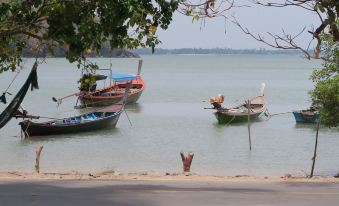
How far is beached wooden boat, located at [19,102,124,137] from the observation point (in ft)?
110

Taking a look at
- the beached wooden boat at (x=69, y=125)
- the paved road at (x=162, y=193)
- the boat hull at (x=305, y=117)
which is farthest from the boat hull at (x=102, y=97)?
the paved road at (x=162, y=193)

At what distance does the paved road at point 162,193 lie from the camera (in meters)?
10.6

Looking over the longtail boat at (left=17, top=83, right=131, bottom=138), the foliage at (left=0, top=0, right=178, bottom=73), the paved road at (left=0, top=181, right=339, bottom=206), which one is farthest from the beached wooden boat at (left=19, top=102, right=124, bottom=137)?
the foliage at (left=0, top=0, right=178, bottom=73)

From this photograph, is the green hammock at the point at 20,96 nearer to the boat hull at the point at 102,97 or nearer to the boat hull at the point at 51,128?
the boat hull at the point at 51,128

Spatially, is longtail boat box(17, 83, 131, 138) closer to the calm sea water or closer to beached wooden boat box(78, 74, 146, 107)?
the calm sea water

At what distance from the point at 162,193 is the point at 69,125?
23.0 metres

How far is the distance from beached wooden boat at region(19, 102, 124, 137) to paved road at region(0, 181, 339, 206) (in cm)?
2015

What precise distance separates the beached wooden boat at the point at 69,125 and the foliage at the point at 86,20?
877 inches

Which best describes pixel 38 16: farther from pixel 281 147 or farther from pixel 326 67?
pixel 281 147

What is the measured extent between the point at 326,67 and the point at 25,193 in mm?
10477

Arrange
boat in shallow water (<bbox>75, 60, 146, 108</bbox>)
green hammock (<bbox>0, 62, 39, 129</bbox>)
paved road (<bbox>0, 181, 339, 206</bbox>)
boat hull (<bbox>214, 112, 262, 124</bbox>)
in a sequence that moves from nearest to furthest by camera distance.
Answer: paved road (<bbox>0, 181, 339, 206</bbox>)
green hammock (<bbox>0, 62, 39, 129</bbox>)
boat hull (<bbox>214, 112, 262, 124</bbox>)
boat in shallow water (<bbox>75, 60, 146, 108</bbox>)

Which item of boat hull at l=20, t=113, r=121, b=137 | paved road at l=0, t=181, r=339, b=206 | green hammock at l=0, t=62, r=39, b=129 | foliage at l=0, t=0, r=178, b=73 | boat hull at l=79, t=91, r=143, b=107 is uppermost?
foliage at l=0, t=0, r=178, b=73

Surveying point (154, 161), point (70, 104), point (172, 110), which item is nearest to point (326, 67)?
point (154, 161)

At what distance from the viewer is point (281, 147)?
103 feet
